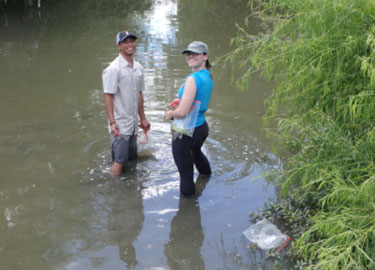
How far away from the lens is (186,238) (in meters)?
4.77

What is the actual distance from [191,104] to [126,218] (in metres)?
1.44

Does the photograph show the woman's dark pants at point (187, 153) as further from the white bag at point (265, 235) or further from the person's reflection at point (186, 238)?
the white bag at point (265, 235)

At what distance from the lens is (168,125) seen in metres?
7.59

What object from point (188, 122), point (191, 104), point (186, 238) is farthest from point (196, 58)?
point (186, 238)

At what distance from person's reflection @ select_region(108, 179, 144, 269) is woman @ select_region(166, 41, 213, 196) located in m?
0.59

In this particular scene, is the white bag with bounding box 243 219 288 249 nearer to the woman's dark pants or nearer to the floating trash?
the floating trash

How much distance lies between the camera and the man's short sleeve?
5.45 metres

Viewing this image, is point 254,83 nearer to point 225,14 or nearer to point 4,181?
point 4,181

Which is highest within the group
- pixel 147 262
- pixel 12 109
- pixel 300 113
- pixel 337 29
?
pixel 337 29

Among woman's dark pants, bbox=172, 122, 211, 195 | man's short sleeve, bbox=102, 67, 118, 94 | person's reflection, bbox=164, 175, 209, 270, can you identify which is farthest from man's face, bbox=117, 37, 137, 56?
person's reflection, bbox=164, 175, 209, 270

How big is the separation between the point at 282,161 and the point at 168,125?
206 cm

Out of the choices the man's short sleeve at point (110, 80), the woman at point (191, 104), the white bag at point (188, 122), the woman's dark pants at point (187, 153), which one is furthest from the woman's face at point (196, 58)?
the man's short sleeve at point (110, 80)

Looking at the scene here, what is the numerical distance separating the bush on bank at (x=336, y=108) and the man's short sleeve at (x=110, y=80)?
1784mm

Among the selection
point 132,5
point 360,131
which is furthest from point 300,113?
point 132,5
